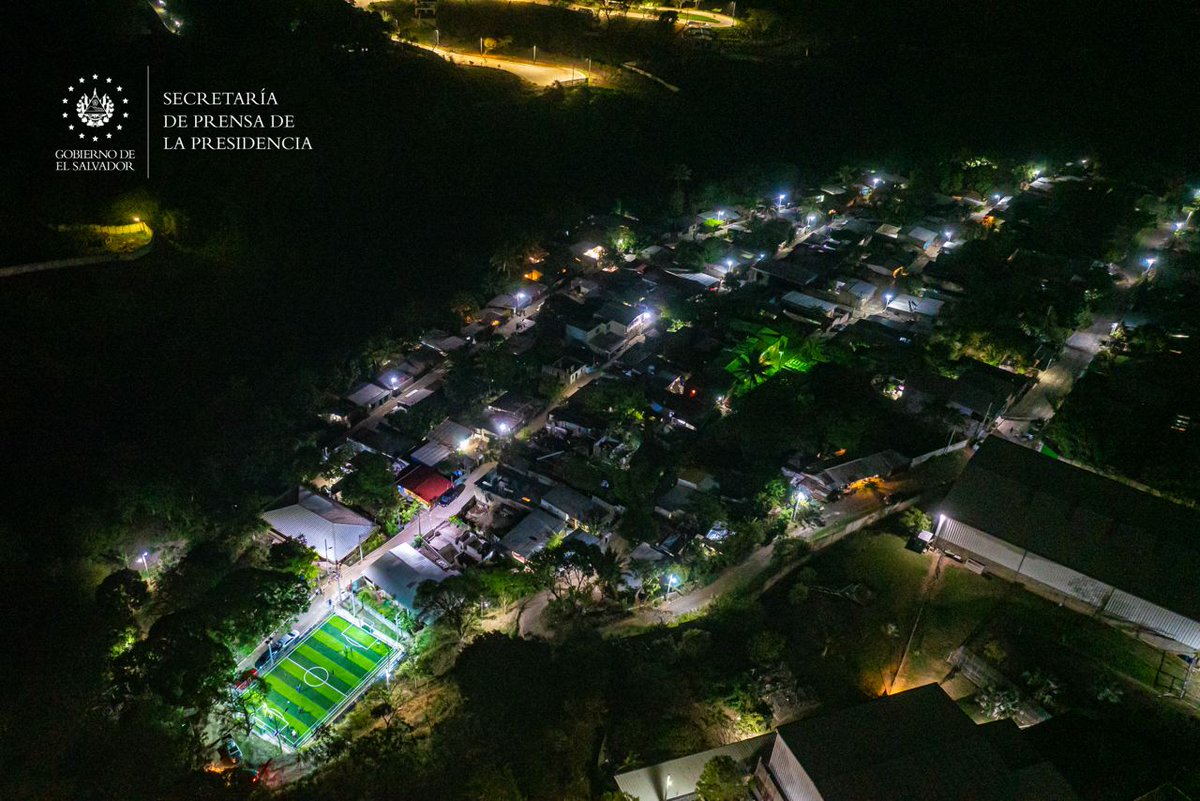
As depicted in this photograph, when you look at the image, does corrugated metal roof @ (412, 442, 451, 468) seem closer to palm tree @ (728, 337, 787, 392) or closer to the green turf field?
the green turf field

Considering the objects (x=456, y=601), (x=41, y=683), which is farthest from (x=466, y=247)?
(x=41, y=683)

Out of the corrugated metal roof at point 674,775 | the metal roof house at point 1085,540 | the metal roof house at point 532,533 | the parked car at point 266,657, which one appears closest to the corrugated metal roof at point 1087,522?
the metal roof house at point 1085,540

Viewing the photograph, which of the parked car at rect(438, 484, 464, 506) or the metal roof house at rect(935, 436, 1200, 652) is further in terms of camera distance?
the parked car at rect(438, 484, 464, 506)

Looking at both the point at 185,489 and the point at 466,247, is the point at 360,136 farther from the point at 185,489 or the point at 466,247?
the point at 185,489

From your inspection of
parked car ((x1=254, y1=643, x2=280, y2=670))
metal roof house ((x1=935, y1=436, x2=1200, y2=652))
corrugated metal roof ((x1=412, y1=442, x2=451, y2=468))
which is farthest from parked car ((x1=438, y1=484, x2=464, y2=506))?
metal roof house ((x1=935, y1=436, x2=1200, y2=652))

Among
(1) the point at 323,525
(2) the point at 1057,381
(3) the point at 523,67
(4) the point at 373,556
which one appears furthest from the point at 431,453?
(3) the point at 523,67

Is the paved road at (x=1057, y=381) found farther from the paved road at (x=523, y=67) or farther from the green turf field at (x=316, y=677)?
the paved road at (x=523, y=67)
